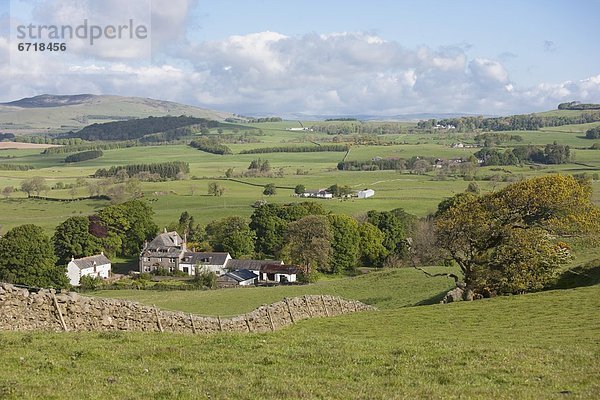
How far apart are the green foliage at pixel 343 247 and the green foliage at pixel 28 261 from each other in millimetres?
33497

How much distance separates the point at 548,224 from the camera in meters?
36.0

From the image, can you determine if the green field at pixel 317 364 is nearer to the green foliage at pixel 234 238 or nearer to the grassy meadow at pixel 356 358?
the grassy meadow at pixel 356 358

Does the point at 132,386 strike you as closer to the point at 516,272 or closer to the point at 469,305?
the point at 469,305

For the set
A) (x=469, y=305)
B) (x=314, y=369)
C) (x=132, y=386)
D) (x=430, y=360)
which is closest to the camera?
(x=132, y=386)

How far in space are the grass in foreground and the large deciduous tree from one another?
39.3 ft

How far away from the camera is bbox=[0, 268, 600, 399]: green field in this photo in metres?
13.2

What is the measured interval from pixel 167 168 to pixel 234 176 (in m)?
26.5

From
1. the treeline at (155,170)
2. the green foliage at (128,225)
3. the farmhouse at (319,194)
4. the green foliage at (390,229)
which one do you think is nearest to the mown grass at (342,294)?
the green foliage at (390,229)

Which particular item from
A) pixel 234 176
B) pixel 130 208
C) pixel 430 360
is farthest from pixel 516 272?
pixel 234 176

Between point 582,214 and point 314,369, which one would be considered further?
point 582,214

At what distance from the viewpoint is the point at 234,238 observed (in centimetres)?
9719

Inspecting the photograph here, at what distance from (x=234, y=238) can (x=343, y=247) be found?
19371 millimetres

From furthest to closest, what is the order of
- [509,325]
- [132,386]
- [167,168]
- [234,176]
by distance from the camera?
[167,168] → [234,176] → [509,325] → [132,386]

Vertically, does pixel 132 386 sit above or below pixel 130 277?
above
